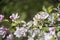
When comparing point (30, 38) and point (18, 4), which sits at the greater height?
point (18, 4)

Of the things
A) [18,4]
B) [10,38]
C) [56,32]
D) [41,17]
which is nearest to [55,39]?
[56,32]

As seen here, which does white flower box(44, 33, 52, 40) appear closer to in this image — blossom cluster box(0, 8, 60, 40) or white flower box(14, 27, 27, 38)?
blossom cluster box(0, 8, 60, 40)

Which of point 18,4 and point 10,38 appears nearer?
point 10,38

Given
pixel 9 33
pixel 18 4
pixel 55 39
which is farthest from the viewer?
pixel 18 4

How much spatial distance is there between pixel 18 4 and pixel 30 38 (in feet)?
7.71

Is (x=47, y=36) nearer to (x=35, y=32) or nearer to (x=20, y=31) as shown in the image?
(x=35, y=32)

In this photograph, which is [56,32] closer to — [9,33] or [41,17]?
[41,17]

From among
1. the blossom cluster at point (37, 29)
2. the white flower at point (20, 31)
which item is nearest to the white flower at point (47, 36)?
the blossom cluster at point (37, 29)

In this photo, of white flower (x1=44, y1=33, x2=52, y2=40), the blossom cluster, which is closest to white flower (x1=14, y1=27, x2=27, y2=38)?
the blossom cluster

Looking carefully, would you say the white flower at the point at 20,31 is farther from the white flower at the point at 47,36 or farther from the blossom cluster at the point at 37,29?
the white flower at the point at 47,36

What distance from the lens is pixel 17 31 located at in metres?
1.89

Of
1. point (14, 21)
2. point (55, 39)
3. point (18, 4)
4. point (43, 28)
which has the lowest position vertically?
point (55, 39)

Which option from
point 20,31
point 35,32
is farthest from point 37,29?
point 20,31

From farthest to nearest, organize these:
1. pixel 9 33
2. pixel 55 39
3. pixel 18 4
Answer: pixel 18 4
pixel 9 33
pixel 55 39
